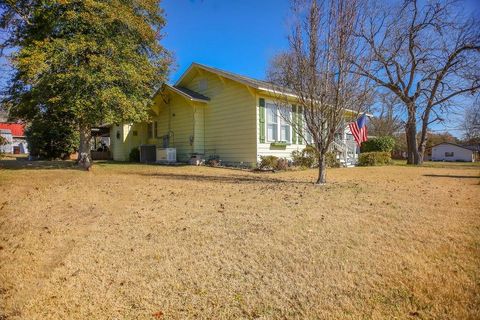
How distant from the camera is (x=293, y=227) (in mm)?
4500

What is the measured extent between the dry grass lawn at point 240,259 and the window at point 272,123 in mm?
9124

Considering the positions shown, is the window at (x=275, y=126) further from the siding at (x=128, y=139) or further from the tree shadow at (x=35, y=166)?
the siding at (x=128, y=139)

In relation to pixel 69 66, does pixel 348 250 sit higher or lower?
lower

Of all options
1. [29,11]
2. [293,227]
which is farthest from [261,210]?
[29,11]

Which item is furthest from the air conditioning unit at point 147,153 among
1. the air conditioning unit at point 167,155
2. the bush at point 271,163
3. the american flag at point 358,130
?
the american flag at point 358,130

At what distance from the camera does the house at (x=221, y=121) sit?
14.7 meters

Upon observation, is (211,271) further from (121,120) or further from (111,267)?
(121,120)

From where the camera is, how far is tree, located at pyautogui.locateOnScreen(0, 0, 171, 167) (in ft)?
38.5

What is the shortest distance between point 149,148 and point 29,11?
9442 millimetres

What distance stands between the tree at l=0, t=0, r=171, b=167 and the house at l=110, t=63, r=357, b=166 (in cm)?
348

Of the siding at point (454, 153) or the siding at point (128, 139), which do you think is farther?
the siding at point (454, 153)

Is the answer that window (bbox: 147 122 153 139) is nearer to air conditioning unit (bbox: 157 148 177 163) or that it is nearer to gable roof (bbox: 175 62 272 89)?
gable roof (bbox: 175 62 272 89)

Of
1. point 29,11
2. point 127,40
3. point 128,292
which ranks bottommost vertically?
point 128,292

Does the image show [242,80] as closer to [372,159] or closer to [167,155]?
[167,155]
